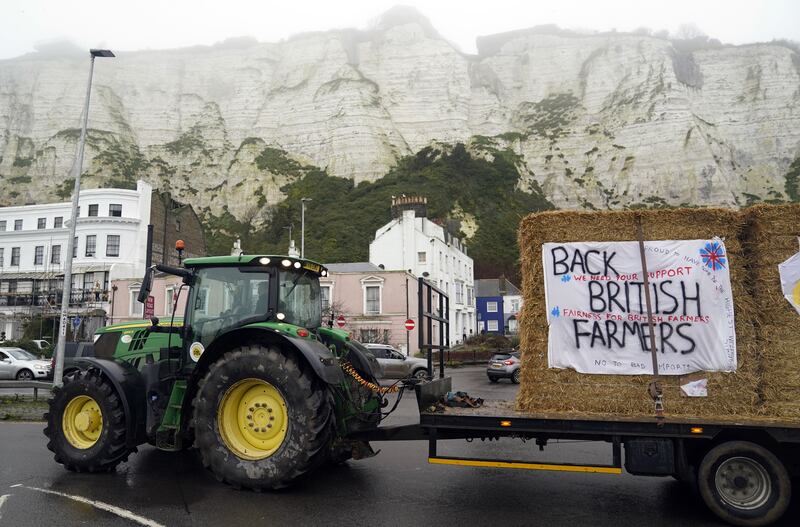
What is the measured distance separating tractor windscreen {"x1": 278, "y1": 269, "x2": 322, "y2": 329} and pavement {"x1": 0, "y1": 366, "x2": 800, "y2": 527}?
1.93 meters

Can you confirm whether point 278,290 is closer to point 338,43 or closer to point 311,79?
point 311,79

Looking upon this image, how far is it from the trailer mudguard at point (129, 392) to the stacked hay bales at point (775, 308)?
679cm

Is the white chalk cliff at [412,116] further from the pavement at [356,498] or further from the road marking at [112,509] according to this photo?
the road marking at [112,509]

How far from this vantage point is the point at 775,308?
532 centimetres

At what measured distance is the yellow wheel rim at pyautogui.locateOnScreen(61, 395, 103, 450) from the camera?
6781 millimetres

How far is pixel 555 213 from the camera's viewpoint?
238 inches

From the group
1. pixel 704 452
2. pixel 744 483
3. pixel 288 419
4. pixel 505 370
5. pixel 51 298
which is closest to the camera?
pixel 744 483

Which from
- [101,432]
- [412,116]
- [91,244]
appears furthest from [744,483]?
[412,116]

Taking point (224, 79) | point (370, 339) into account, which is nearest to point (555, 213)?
point (370, 339)

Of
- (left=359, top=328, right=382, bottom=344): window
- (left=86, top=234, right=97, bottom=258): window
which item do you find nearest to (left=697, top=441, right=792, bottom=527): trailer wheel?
(left=359, top=328, right=382, bottom=344): window

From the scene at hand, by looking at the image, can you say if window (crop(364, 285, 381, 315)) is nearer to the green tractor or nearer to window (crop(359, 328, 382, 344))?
window (crop(359, 328, 382, 344))

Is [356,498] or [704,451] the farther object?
[356,498]

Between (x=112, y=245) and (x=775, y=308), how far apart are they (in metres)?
42.0

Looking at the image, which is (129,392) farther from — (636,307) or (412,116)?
(412,116)
